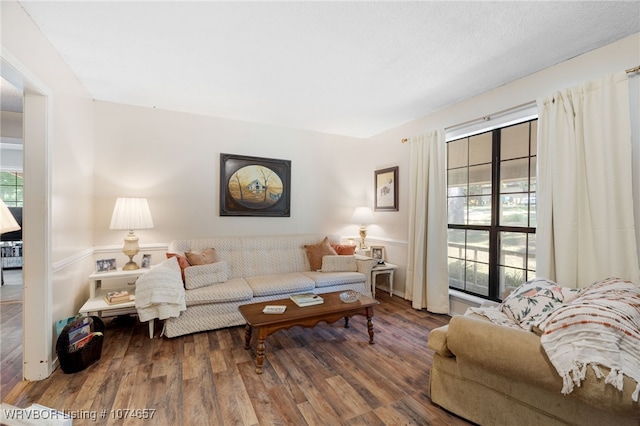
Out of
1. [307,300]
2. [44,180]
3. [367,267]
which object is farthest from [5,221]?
[367,267]

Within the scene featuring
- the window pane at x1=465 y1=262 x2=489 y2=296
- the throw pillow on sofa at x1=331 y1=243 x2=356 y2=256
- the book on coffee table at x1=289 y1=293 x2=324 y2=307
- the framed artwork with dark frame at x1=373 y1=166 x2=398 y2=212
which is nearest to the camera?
the book on coffee table at x1=289 y1=293 x2=324 y2=307

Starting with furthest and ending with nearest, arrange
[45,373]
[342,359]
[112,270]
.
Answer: [112,270], [342,359], [45,373]

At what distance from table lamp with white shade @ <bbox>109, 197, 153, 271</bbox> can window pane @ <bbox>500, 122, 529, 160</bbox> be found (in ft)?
12.9

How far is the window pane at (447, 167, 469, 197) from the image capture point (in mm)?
3282

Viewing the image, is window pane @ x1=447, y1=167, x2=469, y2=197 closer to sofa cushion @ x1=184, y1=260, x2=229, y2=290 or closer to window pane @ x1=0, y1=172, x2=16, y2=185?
sofa cushion @ x1=184, y1=260, x2=229, y2=290

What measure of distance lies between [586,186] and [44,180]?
4107 millimetres

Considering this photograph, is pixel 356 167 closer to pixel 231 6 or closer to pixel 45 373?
pixel 231 6

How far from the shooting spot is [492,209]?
2.93 metres

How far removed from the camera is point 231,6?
170 centimetres

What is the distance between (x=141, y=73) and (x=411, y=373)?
353cm

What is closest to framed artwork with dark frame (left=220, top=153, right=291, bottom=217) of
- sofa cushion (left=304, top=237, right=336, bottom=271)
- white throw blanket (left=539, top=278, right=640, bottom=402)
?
sofa cushion (left=304, top=237, right=336, bottom=271)

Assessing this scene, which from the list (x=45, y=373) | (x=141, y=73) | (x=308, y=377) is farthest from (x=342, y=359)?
(x=141, y=73)

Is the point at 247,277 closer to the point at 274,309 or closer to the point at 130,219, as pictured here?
the point at 274,309

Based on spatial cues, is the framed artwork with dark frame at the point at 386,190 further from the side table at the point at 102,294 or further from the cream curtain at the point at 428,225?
the side table at the point at 102,294
